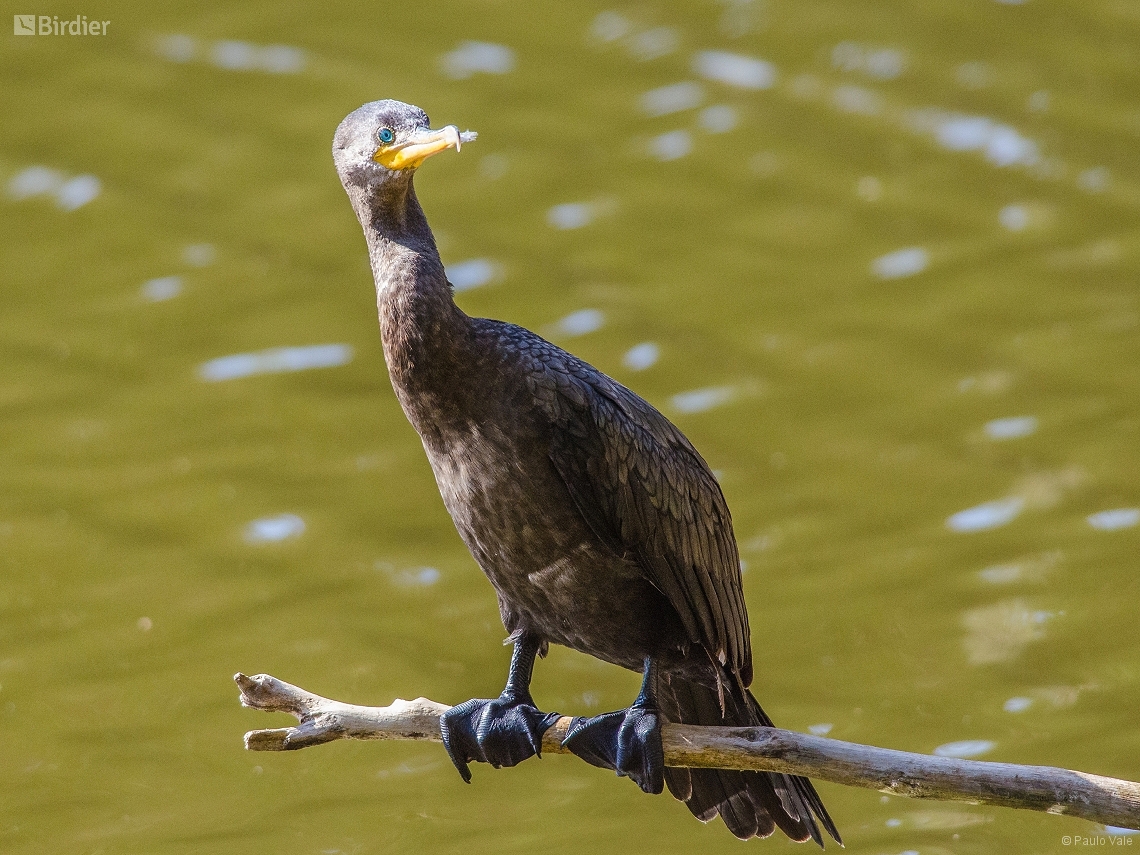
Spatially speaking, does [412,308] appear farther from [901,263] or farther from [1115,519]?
[901,263]

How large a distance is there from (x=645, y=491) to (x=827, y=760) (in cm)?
82

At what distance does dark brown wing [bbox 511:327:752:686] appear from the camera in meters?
3.83

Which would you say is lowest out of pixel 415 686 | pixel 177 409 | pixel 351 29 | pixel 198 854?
pixel 198 854

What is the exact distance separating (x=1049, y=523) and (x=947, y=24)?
3357 millimetres

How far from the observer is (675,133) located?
8.70 m

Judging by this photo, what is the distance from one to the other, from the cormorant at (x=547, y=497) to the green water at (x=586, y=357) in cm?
236

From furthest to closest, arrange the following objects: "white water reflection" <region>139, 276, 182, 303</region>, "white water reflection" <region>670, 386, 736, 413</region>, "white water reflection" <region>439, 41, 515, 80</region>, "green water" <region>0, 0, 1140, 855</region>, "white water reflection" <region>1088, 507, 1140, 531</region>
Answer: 1. "white water reflection" <region>439, 41, 515, 80</region>
2. "white water reflection" <region>139, 276, 182, 303</region>
3. "white water reflection" <region>670, 386, 736, 413</region>
4. "white water reflection" <region>1088, 507, 1140, 531</region>
5. "green water" <region>0, 0, 1140, 855</region>

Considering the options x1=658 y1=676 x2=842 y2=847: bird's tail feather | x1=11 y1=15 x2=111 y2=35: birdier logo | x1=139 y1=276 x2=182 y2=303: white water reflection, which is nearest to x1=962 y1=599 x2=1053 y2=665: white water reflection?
x1=658 y1=676 x2=842 y2=847: bird's tail feather

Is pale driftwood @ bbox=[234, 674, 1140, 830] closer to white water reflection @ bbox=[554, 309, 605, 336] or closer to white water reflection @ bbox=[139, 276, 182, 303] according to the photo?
white water reflection @ bbox=[554, 309, 605, 336]

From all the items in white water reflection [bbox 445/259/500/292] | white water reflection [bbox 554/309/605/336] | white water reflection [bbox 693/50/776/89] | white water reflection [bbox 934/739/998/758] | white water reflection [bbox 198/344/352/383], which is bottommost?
white water reflection [bbox 934/739/998/758]

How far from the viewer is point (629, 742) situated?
12.5 feet

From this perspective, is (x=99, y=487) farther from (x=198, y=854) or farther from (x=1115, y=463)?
(x=1115, y=463)

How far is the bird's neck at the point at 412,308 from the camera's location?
3688 millimetres

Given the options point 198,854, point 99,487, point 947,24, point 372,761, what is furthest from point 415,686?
point 947,24
